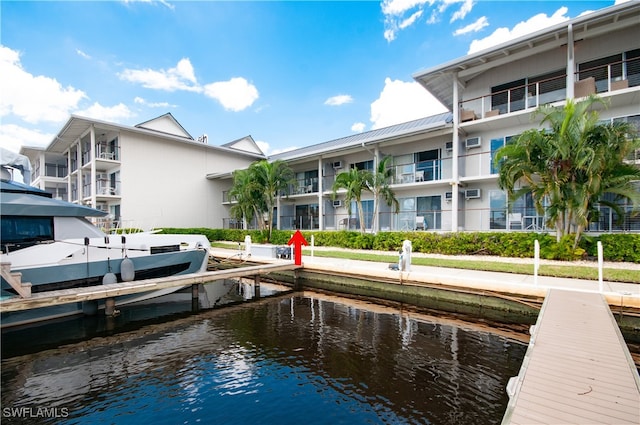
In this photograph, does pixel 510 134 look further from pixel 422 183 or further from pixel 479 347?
pixel 479 347

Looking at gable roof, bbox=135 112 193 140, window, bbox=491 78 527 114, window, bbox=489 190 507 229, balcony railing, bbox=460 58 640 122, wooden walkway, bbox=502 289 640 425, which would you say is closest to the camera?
wooden walkway, bbox=502 289 640 425

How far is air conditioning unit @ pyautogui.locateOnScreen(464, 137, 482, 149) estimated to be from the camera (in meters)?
15.4

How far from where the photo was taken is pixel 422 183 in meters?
16.2

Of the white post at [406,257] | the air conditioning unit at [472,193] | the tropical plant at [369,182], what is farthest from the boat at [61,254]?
the air conditioning unit at [472,193]

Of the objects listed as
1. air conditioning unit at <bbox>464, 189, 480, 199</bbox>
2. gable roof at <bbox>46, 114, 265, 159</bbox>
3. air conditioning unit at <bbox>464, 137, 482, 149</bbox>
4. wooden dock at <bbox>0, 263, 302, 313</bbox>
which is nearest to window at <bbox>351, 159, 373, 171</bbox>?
air conditioning unit at <bbox>464, 137, 482, 149</bbox>

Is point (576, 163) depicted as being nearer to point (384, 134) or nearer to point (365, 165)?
point (384, 134)

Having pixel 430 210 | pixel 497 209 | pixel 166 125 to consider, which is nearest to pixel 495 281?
pixel 497 209

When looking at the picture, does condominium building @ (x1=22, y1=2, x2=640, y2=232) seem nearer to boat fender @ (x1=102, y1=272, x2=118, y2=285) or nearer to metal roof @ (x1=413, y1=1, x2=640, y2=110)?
metal roof @ (x1=413, y1=1, x2=640, y2=110)

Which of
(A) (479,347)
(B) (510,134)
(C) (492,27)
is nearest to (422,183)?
(B) (510,134)

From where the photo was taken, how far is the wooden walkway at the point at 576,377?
3119 mm

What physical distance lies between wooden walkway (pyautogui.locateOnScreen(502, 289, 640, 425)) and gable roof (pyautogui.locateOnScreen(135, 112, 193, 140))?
28.6 metres

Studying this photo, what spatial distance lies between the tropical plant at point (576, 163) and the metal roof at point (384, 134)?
515 centimetres

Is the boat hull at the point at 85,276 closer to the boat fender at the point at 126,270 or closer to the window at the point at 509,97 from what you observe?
the boat fender at the point at 126,270

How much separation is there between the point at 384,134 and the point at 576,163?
11517 mm
